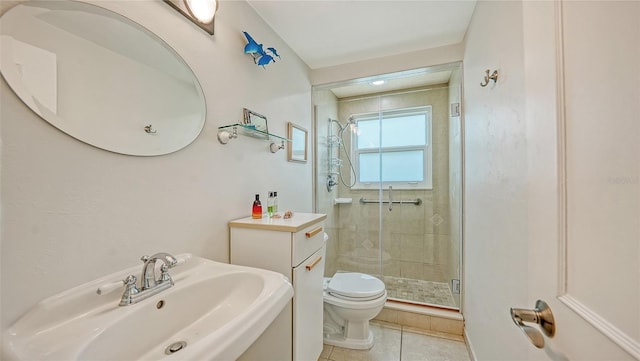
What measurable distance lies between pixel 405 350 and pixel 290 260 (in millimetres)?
1271

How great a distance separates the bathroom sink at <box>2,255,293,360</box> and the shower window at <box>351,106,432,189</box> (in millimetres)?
2088

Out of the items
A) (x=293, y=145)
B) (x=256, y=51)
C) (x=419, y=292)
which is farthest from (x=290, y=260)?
(x=419, y=292)

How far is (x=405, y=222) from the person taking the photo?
264 cm

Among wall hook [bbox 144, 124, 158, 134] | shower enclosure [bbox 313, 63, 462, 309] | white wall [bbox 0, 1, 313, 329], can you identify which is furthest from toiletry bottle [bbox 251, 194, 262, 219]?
shower enclosure [bbox 313, 63, 462, 309]

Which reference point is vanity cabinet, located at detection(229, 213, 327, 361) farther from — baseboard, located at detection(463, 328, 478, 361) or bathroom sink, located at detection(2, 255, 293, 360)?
baseboard, located at detection(463, 328, 478, 361)

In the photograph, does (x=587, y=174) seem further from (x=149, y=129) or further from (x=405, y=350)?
(x=405, y=350)

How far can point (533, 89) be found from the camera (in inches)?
20.7

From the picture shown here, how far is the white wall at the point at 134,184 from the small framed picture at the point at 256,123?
5 cm

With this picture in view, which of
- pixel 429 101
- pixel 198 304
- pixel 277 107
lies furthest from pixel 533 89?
pixel 429 101

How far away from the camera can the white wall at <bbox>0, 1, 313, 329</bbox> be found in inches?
22.7

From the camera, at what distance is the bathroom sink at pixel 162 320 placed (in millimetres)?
524

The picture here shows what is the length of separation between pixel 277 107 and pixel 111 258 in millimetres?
1337

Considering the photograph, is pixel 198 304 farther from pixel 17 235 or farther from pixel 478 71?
pixel 478 71

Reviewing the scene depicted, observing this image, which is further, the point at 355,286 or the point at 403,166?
A: the point at 403,166
